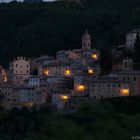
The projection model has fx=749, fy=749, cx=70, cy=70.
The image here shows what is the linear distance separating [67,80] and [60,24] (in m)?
23.5

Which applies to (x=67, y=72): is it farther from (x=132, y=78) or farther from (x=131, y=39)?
(x=132, y=78)

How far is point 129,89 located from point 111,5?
37757 millimetres

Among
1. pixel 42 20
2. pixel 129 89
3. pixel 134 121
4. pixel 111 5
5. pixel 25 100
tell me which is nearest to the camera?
pixel 134 121

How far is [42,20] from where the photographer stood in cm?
6619

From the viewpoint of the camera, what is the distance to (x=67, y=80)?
39.1 m

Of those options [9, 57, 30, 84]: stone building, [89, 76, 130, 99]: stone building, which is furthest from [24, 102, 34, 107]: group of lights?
[9, 57, 30, 84]: stone building

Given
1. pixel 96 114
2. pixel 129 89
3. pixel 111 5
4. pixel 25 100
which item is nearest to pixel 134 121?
pixel 96 114

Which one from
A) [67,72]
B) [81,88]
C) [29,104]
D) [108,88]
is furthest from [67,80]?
[108,88]

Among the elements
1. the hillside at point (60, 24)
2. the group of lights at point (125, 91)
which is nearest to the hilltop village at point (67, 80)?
the group of lights at point (125, 91)

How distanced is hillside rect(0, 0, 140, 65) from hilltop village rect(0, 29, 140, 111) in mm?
5784

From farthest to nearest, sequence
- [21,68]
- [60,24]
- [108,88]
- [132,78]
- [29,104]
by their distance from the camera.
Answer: [60,24] → [21,68] → [29,104] → [132,78] → [108,88]

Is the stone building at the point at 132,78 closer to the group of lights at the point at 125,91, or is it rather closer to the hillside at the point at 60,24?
the group of lights at the point at 125,91

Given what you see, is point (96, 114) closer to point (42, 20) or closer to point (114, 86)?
point (114, 86)

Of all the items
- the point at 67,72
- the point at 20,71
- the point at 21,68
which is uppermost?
the point at 21,68
